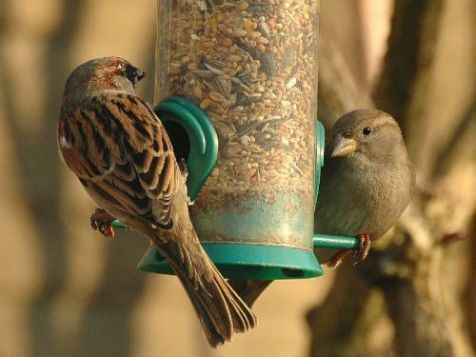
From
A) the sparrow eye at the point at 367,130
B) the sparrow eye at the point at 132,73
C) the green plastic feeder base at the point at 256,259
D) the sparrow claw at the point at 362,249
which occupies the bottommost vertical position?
the sparrow claw at the point at 362,249

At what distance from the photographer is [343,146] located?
5.59m

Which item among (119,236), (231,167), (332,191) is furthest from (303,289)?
(231,167)

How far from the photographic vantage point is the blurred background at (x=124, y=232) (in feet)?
20.3

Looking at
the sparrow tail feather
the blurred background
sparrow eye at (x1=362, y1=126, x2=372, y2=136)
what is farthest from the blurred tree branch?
the sparrow tail feather

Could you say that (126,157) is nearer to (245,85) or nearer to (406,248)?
(245,85)

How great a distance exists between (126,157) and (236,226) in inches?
16.9

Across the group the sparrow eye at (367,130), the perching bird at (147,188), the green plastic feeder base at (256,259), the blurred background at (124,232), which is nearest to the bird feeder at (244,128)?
the green plastic feeder base at (256,259)

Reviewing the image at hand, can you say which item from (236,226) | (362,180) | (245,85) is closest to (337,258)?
(362,180)

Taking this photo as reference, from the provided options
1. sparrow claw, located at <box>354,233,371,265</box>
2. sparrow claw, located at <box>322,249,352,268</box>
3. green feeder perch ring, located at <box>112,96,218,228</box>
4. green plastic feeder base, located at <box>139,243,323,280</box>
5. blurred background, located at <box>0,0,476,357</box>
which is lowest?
blurred background, located at <box>0,0,476,357</box>

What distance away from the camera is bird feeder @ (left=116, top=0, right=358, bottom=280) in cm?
473

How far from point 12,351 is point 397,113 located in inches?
89.6

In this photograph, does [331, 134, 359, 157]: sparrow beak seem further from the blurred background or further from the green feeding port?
the green feeding port

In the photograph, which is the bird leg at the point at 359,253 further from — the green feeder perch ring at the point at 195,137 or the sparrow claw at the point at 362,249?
the green feeder perch ring at the point at 195,137

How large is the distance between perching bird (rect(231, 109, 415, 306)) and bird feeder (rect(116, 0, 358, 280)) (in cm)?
47
